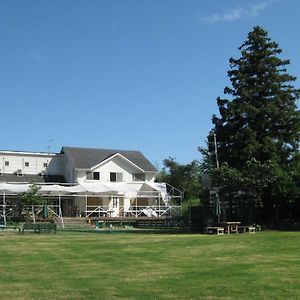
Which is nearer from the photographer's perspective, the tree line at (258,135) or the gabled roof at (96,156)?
the tree line at (258,135)

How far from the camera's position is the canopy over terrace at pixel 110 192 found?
53.9 meters

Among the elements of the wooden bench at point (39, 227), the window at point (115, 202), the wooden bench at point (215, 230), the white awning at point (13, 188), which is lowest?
the wooden bench at point (215, 230)

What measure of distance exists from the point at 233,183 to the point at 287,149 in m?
5.52

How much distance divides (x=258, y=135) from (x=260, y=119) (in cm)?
116

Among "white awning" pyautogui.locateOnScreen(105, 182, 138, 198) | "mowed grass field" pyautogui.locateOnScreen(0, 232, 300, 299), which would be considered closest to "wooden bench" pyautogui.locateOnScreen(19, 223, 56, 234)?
"mowed grass field" pyautogui.locateOnScreen(0, 232, 300, 299)

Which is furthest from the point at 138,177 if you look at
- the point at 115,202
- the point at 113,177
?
the point at 115,202

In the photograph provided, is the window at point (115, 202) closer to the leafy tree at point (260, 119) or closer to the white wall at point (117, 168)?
the white wall at point (117, 168)

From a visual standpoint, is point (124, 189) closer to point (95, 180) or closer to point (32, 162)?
point (95, 180)

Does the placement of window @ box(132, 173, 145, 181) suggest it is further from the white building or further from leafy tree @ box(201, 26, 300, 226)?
leafy tree @ box(201, 26, 300, 226)

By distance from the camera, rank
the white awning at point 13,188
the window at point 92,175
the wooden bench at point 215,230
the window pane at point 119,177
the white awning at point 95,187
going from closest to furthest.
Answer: the wooden bench at point 215,230, the white awning at point 13,188, the white awning at point 95,187, the window at point 92,175, the window pane at point 119,177

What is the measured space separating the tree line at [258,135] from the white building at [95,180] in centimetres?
1902

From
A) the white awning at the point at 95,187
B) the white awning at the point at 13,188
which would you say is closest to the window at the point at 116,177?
the white awning at the point at 95,187

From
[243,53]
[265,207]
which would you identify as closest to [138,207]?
[265,207]

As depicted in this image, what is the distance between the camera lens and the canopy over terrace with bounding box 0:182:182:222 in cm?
5388
